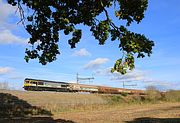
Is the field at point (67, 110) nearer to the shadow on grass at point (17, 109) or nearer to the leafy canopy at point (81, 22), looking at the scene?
the shadow on grass at point (17, 109)

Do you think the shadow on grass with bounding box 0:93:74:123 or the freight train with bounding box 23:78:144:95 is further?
the freight train with bounding box 23:78:144:95

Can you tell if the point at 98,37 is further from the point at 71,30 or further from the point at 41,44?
the point at 41,44

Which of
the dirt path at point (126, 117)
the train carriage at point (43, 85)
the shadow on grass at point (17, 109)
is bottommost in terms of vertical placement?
the dirt path at point (126, 117)

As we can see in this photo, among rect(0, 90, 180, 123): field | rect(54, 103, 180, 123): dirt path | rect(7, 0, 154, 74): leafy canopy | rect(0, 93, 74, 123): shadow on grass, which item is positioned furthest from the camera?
rect(0, 93, 74, 123): shadow on grass

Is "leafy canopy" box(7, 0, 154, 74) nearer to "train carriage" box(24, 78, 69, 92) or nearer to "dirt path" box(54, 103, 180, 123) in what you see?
"dirt path" box(54, 103, 180, 123)

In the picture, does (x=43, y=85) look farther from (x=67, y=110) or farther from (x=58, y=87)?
(x=67, y=110)

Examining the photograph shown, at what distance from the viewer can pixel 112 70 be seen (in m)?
15.3

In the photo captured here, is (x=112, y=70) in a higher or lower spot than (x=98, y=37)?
lower

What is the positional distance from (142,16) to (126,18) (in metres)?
0.67

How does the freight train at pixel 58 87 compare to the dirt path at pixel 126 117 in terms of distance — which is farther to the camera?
the freight train at pixel 58 87

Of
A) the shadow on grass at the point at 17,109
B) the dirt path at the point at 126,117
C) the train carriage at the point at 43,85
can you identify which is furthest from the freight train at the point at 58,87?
the dirt path at the point at 126,117

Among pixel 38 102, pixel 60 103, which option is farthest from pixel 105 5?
pixel 60 103

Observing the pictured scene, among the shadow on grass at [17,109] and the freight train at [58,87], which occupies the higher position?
the freight train at [58,87]

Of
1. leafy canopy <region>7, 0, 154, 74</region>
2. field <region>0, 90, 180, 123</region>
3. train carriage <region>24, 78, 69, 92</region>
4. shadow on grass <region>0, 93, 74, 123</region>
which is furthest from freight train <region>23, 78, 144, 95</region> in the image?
leafy canopy <region>7, 0, 154, 74</region>
